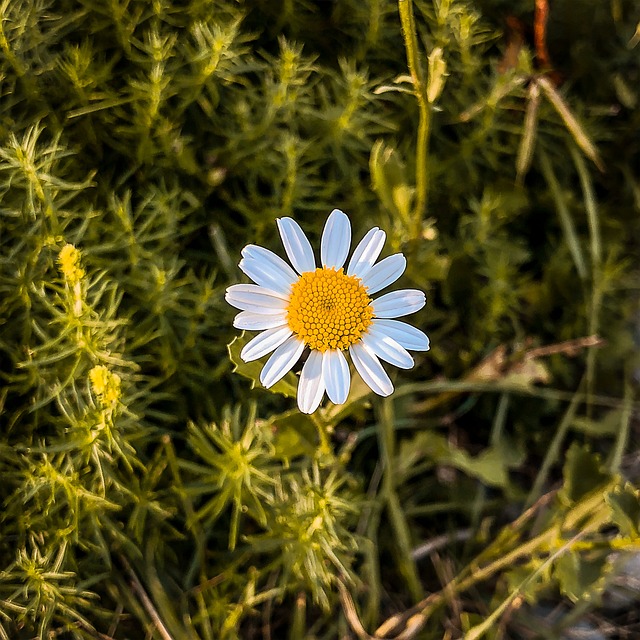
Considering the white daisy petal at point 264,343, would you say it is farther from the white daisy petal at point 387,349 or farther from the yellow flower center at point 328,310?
the white daisy petal at point 387,349

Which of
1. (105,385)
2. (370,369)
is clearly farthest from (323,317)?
(105,385)

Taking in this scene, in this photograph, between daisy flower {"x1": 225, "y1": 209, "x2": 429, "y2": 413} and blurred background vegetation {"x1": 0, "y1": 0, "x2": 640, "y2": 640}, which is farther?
Answer: blurred background vegetation {"x1": 0, "y1": 0, "x2": 640, "y2": 640}

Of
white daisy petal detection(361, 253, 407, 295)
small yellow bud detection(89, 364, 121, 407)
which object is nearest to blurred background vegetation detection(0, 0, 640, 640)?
small yellow bud detection(89, 364, 121, 407)

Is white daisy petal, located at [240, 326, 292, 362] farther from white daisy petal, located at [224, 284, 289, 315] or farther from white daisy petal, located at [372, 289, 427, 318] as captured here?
white daisy petal, located at [372, 289, 427, 318]

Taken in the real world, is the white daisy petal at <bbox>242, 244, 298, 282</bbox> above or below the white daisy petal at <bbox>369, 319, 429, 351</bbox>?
above

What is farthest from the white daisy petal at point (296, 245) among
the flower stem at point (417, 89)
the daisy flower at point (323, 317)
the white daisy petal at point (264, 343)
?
the flower stem at point (417, 89)

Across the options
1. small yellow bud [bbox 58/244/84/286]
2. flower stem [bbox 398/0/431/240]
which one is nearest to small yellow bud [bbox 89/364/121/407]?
small yellow bud [bbox 58/244/84/286]

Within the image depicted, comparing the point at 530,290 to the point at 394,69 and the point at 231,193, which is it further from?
the point at 231,193
